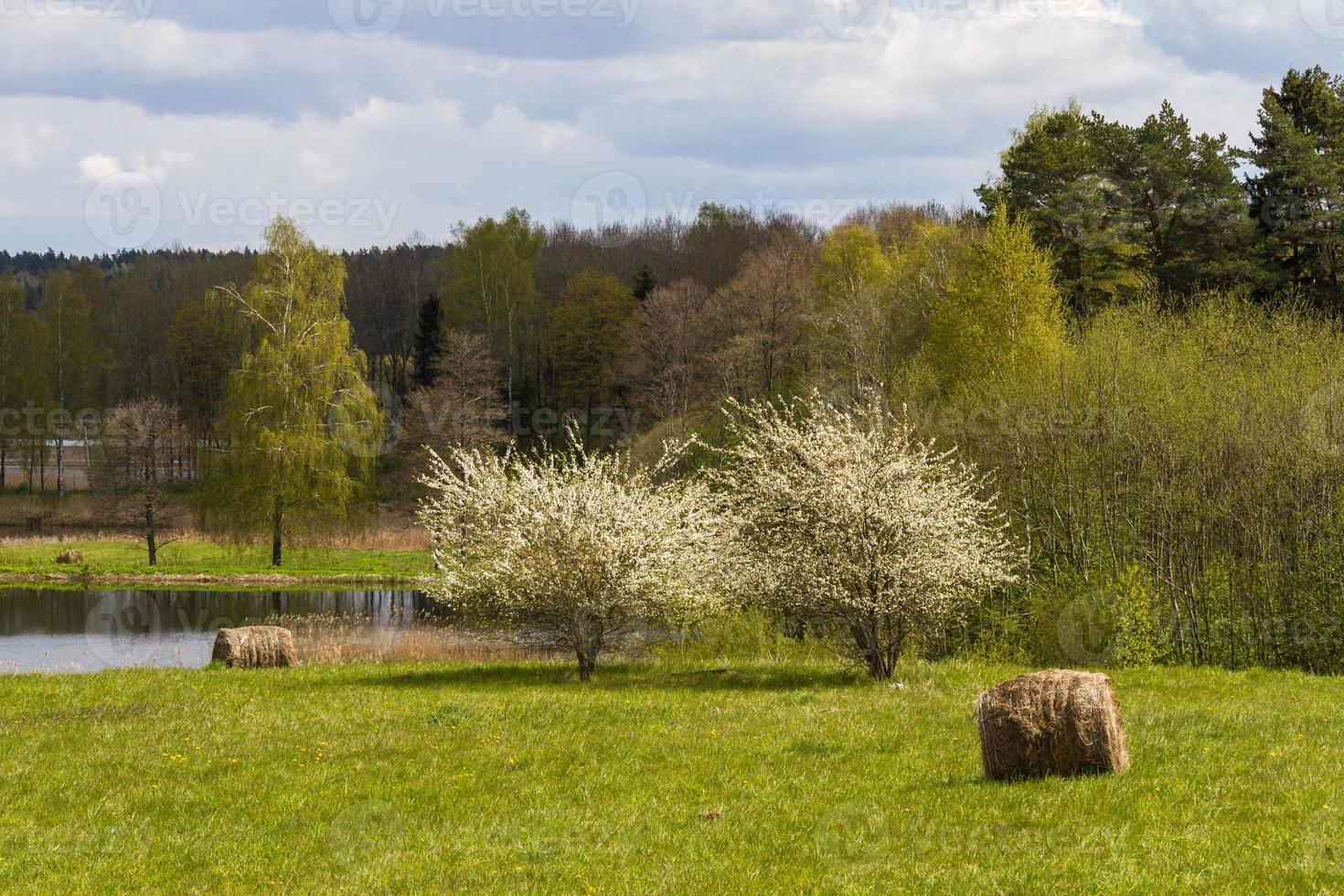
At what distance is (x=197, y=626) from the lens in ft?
128

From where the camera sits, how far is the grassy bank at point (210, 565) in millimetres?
52125

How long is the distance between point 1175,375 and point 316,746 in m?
26.9

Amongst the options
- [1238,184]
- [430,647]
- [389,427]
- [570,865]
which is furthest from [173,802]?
[389,427]

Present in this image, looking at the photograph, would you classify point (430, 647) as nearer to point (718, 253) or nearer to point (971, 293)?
point (971, 293)

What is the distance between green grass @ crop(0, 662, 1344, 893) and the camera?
989 centimetres

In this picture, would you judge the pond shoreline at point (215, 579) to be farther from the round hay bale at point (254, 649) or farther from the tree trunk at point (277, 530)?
the round hay bale at point (254, 649)

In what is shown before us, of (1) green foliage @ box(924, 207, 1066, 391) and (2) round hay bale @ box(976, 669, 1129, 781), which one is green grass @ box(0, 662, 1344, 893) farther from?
(1) green foliage @ box(924, 207, 1066, 391)

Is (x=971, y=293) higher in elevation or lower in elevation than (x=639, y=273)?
lower

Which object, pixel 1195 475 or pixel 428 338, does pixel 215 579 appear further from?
pixel 428 338

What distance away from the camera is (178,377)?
4400 inches

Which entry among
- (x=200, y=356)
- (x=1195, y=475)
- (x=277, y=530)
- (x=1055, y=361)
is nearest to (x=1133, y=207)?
(x=1055, y=361)

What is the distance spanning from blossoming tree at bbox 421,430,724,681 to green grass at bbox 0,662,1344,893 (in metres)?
2.94

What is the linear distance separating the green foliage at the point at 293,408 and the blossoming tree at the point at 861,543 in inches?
1423

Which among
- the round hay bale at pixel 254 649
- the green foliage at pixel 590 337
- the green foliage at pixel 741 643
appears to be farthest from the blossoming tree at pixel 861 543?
the green foliage at pixel 590 337
